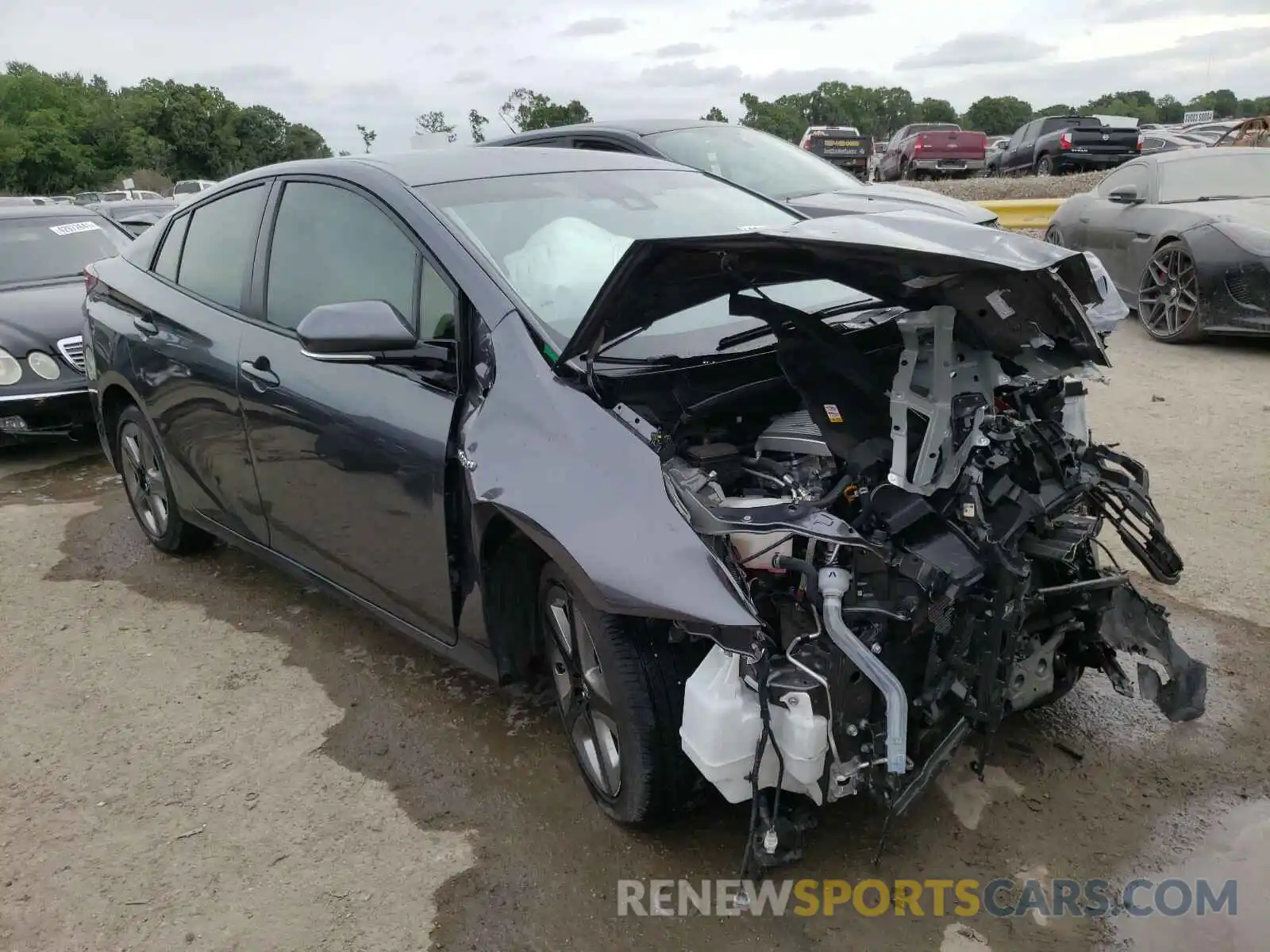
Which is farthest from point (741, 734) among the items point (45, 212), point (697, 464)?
point (45, 212)

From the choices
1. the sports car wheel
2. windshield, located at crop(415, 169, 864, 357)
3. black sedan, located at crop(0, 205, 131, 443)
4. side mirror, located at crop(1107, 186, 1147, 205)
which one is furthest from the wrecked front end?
side mirror, located at crop(1107, 186, 1147, 205)

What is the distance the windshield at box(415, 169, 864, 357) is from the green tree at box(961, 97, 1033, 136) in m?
89.9

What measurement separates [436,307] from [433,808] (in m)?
1.49

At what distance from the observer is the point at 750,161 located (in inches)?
292

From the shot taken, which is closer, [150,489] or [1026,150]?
[150,489]

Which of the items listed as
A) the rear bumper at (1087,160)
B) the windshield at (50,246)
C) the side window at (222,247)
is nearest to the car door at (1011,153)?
the rear bumper at (1087,160)

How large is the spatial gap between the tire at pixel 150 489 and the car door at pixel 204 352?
0.21m

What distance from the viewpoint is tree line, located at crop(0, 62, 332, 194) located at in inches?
2527

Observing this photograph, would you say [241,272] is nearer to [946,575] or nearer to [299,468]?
[299,468]

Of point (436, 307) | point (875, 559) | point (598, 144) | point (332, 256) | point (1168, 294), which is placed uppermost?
point (598, 144)

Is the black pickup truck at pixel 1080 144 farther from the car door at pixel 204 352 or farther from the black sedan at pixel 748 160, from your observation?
the car door at pixel 204 352

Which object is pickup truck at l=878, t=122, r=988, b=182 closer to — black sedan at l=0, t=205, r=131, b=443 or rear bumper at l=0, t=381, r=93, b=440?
black sedan at l=0, t=205, r=131, b=443

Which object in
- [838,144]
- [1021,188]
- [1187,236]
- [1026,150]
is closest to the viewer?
[1187,236]

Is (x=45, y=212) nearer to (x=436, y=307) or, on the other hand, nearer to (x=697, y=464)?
(x=436, y=307)
